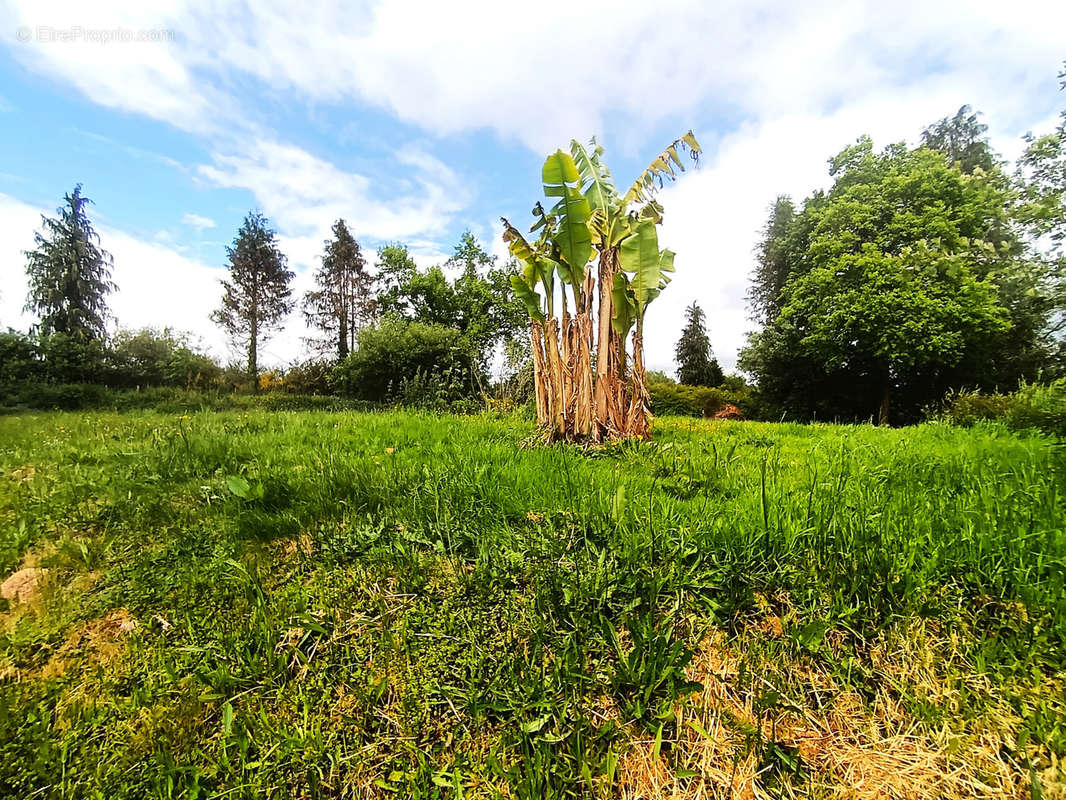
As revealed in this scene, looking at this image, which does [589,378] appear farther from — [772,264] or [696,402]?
[772,264]

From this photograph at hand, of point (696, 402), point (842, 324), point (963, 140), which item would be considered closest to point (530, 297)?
point (696, 402)

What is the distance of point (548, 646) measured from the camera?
149cm

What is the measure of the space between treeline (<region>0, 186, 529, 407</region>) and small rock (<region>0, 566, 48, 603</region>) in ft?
25.0

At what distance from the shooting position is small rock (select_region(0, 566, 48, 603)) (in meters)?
1.85

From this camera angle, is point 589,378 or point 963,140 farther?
point 963,140

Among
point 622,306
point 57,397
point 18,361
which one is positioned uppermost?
point 18,361

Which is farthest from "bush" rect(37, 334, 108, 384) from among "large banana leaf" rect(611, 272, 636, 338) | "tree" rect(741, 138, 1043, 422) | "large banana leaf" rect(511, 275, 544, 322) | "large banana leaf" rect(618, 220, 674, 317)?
"tree" rect(741, 138, 1043, 422)

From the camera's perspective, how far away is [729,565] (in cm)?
169

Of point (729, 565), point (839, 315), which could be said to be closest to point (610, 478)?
point (729, 565)

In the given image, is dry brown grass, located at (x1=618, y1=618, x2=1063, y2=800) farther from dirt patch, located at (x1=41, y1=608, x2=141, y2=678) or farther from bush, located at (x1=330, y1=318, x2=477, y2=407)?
bush, located at (x1=330, y1=318, x2=477, y2=407)

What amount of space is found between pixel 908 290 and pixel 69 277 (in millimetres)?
40625

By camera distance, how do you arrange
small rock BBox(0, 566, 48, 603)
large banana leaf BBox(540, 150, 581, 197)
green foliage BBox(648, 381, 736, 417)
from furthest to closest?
green foliage BBox(648, 381, 736, 417)
large banana leaf BBox(540, 150, 581, 197)
small rock BBox(0, 566, 48, 603)

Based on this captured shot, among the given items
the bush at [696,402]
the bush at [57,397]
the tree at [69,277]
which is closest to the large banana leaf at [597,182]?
the bush at [696,402]

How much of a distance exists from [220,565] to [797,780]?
92.8 inches
